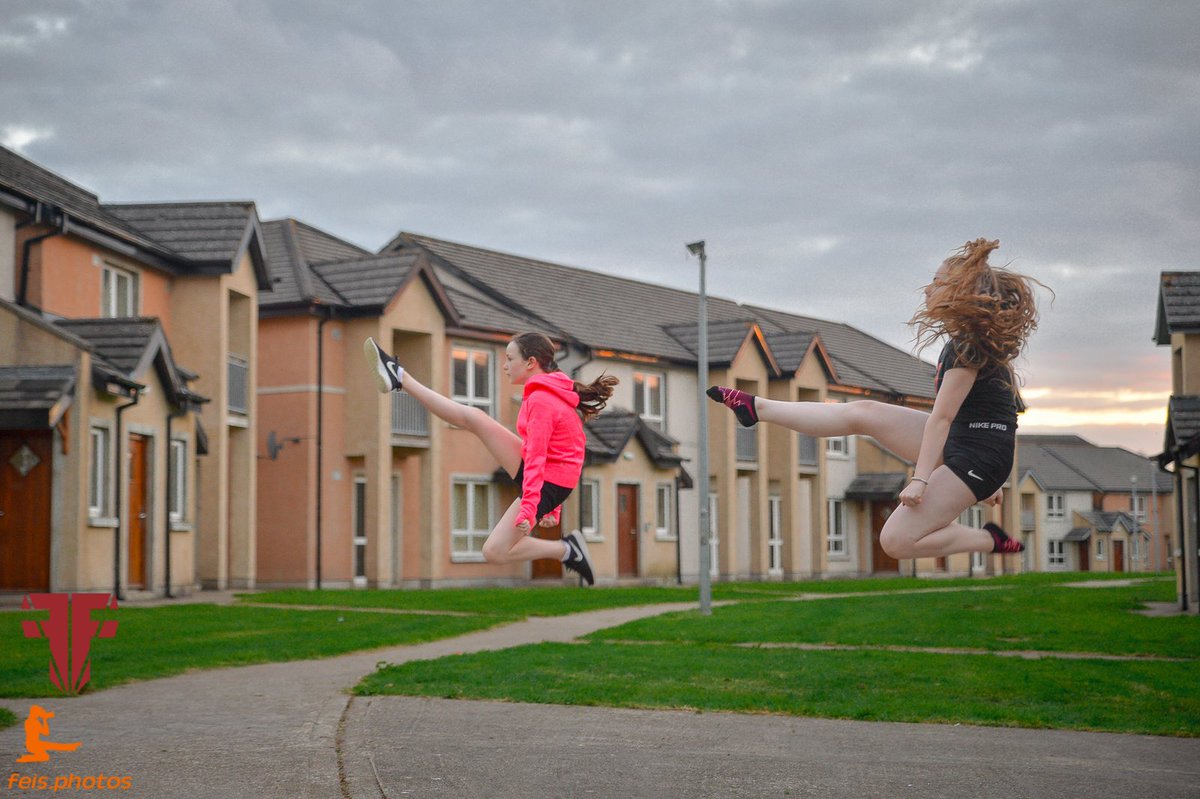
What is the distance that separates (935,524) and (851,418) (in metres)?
0.47

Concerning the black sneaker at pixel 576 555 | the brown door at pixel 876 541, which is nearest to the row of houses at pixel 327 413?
the brown door at pixel 876 541

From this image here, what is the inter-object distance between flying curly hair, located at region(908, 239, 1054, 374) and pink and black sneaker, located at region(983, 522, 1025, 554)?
1.80ft

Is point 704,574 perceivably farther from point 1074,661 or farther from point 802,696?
point 802,696

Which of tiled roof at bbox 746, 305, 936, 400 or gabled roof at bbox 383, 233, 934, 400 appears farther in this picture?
tiled roof at bbox 746, 305, 936, 400

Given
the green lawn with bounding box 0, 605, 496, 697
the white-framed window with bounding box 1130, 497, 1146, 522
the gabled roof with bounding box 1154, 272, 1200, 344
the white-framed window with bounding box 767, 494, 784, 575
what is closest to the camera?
the green lawn with bounding box 0, 605, 496, 697

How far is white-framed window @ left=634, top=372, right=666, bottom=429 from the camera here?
51469mm

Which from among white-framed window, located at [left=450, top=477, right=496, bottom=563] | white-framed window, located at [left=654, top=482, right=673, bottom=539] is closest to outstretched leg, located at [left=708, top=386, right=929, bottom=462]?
white-framed window, located at [left=450, top=477, right=496, bottom=563]

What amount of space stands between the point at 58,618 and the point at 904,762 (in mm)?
8876

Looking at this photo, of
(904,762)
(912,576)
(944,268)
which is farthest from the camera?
(912,576)

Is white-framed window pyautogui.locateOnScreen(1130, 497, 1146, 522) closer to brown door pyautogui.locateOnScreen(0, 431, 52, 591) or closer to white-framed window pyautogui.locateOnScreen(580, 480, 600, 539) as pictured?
white-framed window pyautogui.locateOnScreen(580, 480, 600, 539)

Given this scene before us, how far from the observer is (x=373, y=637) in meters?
26.9

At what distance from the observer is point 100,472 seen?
31828 mm

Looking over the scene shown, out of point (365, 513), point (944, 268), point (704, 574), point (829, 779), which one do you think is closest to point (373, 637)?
point (704, 574)

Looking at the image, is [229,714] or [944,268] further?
[229,714]
